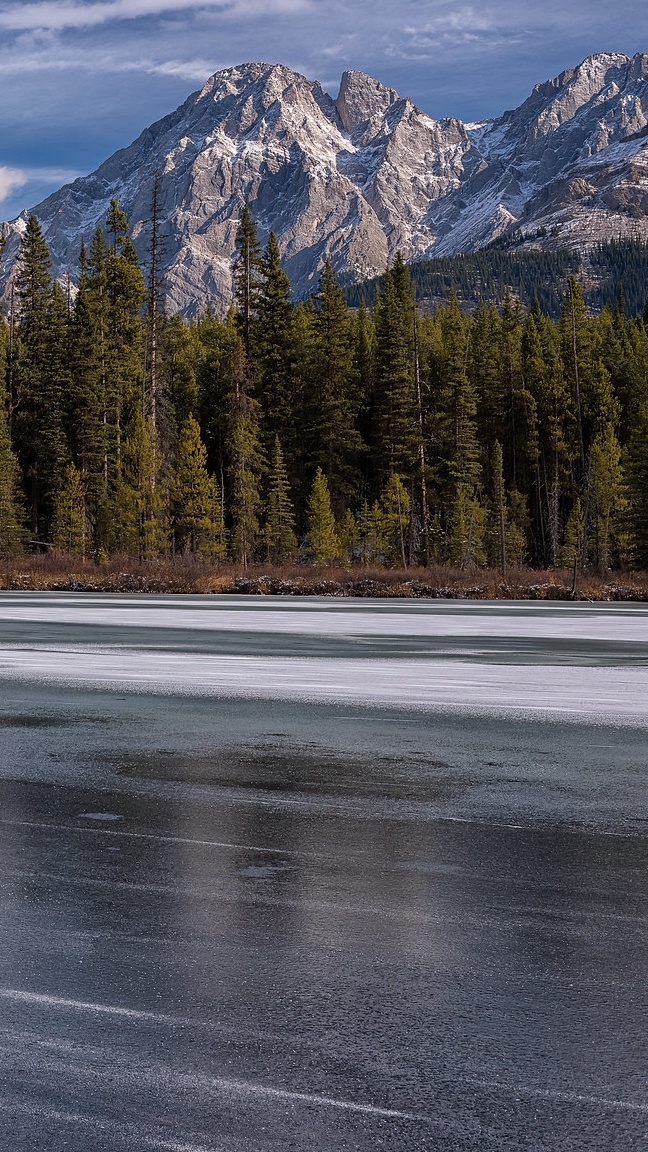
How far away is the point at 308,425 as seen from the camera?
8144cm

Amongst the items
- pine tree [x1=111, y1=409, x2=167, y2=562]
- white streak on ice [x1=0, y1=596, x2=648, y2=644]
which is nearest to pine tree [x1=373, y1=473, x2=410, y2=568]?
pine tree [x1=111, y1=409, x2=167, y2=562]

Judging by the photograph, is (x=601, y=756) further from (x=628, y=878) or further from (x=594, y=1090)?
(x=594, y=1090)

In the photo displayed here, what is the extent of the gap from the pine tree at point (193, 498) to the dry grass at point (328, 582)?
2075 centimetres

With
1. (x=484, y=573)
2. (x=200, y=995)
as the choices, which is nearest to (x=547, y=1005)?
(x=200, y=995)

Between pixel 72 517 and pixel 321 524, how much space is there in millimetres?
15665

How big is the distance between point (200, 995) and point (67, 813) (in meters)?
2.94

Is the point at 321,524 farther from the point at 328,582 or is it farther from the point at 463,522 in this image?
the point at 328,582

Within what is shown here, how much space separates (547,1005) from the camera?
3957 millimetres

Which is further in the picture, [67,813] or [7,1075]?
[67,813]

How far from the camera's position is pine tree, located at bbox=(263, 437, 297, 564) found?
72.3m

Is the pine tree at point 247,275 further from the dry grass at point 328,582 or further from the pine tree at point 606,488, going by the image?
the dry grass at point 328,582

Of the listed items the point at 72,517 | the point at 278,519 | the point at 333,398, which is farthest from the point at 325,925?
the point at 333,398

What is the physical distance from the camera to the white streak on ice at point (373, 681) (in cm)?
1100

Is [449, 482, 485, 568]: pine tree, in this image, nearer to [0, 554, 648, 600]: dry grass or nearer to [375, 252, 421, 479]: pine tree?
[375, 252, 421, 479]: pine tree
